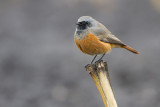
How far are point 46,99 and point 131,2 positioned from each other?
15.6ft

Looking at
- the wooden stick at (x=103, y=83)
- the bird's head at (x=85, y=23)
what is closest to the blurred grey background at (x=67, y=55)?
the bird's head at (x=85, y=23)

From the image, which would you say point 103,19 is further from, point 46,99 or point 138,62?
point 46,99

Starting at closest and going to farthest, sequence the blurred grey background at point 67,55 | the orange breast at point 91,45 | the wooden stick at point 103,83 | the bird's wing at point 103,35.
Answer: the wooden stick at point 103,83 < the orange breast at point 91,45 < the bird's wing at point 103,35 < the blurred grey background at point 67,55

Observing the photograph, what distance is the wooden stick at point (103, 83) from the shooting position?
385cm

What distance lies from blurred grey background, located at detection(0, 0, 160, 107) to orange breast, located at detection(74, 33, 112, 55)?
7.49 feet

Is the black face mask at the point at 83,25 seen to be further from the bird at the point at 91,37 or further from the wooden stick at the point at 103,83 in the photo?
the wooden stick at the point at 103,83

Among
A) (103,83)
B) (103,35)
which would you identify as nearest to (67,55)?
(103,35)

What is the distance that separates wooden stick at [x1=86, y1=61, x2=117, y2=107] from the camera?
3.85 m

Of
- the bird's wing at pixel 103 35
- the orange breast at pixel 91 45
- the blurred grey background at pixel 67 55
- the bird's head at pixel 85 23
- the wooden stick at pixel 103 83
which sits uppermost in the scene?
the blurred grey background at pixel 67 55

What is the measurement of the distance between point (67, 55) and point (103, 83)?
5.39m

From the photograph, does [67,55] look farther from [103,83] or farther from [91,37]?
[103,83]

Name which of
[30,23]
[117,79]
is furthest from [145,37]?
[30,23]

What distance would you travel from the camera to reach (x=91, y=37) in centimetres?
568

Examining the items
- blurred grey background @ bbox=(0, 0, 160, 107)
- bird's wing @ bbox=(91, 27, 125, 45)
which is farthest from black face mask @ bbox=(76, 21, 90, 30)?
blurred grey background @ bbox=(0, 0, 160, 107)
